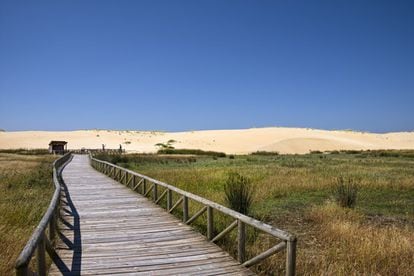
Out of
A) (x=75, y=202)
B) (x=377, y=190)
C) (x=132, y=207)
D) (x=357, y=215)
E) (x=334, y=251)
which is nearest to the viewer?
(x=334, y=251)

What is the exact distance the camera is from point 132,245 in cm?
806

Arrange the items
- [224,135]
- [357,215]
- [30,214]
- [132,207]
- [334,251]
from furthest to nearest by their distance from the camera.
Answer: [224,135] < [132,207] < [357,215] < [30,214] < [334,251]

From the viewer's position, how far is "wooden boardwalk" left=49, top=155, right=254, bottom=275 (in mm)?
6586

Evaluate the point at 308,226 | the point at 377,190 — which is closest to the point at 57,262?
the point at 308,226

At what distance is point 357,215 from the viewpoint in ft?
38.0

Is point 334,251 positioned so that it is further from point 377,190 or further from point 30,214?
point 377,190

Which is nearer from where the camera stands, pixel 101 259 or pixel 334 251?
pixel 101 259

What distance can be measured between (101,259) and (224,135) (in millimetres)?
100107

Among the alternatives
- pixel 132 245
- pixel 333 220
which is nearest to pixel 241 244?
pixel 132 245

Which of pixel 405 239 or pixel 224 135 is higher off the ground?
pixel 224 135

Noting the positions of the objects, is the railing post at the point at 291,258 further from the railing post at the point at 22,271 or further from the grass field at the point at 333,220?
the railing post at the point at 22,271

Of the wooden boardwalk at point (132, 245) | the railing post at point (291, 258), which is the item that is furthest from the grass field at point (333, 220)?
the railing post at point (291, 258)

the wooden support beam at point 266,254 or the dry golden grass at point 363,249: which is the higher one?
the wooden support beam at point 266,254

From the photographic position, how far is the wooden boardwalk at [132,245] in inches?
259
